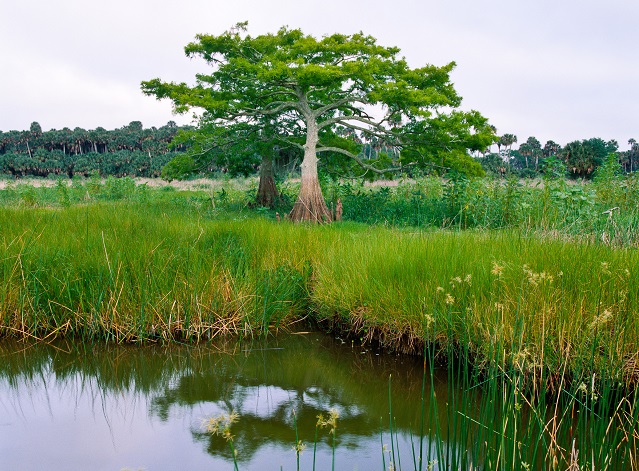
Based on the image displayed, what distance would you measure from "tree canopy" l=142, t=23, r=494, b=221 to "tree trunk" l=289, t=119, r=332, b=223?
23 mm

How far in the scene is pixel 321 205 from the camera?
12656 millimetres

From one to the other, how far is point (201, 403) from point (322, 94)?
33.4 ft

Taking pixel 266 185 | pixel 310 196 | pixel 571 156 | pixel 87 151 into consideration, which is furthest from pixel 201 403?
pixel 87 151

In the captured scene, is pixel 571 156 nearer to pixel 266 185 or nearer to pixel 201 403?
pixel 266 185

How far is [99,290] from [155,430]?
2.00 metres

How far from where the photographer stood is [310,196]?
500 inches

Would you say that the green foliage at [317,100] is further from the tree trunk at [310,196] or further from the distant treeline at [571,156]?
the distant treeline at [571,156]

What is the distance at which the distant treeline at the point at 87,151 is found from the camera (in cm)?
5681

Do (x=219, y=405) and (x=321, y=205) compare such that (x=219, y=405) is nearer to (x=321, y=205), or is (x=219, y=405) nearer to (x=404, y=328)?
(x=404, y=328)

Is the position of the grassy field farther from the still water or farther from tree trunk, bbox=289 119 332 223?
tree trunk, bbox=289 119 332 223

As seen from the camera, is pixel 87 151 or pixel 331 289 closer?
pixel 331 289

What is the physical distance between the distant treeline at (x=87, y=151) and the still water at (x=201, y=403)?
49.0 metres

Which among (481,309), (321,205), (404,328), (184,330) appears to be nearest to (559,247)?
(481,309)

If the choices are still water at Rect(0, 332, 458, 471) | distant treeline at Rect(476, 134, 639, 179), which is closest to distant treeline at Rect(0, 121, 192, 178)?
distant treeline at Rect(476, 134, 639, 179)
